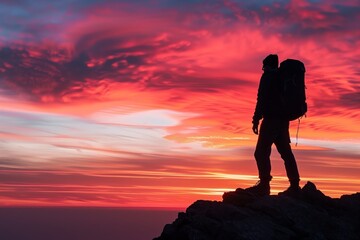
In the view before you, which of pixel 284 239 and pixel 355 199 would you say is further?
pixel 355 199

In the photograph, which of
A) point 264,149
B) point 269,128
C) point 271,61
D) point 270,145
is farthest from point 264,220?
point 271,61

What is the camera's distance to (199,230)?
11914mm

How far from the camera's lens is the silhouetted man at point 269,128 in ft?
42.8

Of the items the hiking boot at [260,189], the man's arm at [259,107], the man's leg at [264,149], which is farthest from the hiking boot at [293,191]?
the man's arm at [259,107]

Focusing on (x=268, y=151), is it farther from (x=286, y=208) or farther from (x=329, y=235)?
(x=329, y=235)

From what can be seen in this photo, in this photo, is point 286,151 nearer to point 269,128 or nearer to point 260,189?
point 269,128

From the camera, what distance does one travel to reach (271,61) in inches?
526

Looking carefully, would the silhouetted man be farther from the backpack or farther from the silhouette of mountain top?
the silhouette of mountain top

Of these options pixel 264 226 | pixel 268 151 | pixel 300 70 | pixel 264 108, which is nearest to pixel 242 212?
pixel 264 226

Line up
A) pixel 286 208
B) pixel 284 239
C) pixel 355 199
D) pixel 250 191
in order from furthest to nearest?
pixel 355 199
pixel 250 191
pixel 286 208
pixel 284 239

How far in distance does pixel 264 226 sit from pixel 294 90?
3825mm

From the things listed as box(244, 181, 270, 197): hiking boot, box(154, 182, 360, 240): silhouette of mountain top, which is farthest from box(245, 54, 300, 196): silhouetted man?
box(154, 182, 360, 240): silhouette of mountain top

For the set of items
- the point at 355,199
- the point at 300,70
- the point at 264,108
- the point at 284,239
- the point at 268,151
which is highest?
the point at 300,70

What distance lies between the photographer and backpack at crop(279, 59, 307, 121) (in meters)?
12.9
